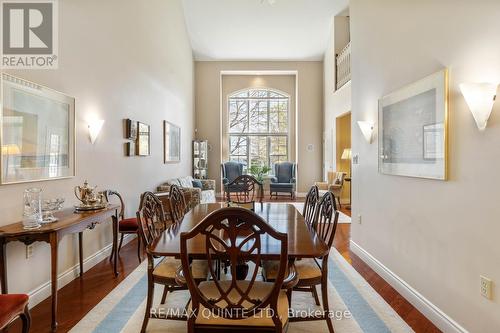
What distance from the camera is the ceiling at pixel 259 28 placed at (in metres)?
7.39

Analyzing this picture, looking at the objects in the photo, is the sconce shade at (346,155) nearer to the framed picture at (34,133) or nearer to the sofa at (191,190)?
the sofa at (191,190)

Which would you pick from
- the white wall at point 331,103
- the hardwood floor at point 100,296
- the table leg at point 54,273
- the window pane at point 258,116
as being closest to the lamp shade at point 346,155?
the white wall at point 331,103

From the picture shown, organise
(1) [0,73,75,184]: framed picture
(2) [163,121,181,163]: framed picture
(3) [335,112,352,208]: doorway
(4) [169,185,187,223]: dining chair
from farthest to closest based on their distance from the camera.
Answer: (3) [335,112,352,208]: doorway
(2) [163,121,181,163]: framed picture
(4) [169,185,187,223]: dining chair
(1) [0,73,75,184]: framed picture

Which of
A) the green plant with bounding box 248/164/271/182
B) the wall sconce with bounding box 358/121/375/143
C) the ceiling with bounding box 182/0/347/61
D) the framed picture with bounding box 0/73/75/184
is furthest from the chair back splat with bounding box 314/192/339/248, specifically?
the green plant with bounding box 248/164/271/182

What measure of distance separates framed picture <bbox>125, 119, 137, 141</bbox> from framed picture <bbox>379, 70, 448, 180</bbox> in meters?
3.33

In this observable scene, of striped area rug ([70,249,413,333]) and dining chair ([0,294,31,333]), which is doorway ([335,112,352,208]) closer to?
striped area rug ([70,249,413,333])

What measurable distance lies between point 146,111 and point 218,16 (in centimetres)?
392

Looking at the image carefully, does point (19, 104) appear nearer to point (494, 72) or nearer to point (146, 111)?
point (146, 111)

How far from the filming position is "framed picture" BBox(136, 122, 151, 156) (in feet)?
15.8

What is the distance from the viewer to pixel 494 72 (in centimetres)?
175

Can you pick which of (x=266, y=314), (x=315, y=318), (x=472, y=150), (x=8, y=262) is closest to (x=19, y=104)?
(x=8, y=262)

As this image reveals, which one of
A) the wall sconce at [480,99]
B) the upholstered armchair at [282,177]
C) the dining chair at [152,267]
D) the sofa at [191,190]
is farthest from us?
the upholstered armchair at [282,177]

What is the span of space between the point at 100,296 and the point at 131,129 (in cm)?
246

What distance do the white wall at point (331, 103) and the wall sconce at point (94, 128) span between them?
511 cm
